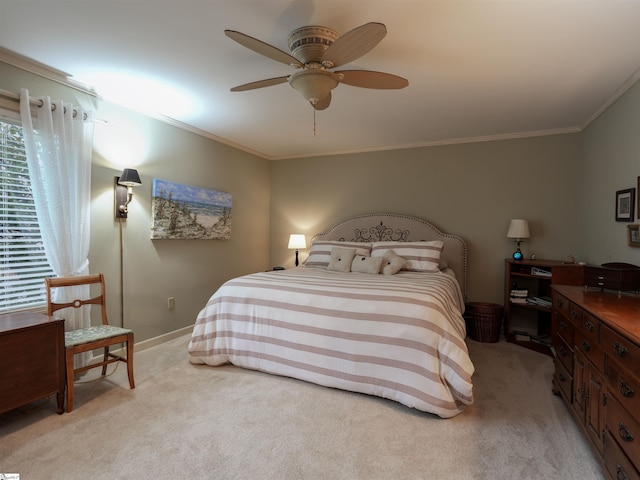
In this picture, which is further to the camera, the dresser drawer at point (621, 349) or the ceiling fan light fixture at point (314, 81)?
the ceiling fan light fixture at point (314, 81)

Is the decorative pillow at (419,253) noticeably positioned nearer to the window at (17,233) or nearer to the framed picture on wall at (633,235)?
the framed picture on wall at (633,235)

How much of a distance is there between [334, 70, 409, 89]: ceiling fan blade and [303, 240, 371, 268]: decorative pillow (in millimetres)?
2260

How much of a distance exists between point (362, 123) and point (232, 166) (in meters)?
1.96

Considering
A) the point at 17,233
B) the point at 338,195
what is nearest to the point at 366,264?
the point at 338,195

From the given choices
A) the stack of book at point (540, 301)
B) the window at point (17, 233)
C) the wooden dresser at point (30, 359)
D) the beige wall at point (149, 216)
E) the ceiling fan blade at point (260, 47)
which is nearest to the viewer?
the ceiling fan blade at point (260, 47)

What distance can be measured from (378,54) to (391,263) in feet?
7.14

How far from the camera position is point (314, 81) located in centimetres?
210

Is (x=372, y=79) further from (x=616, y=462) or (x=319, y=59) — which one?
(x=616, y=462)

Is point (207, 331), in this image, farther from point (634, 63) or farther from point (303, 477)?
point (634, 63)

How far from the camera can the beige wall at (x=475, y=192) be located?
12.7ft

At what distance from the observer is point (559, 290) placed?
237 centimetres

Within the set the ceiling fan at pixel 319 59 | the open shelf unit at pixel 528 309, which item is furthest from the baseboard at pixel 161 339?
the open shelf unit at pixel 528 309

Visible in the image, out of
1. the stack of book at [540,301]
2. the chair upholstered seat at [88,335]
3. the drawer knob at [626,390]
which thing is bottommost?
the chair upholstered seat at [88,335]

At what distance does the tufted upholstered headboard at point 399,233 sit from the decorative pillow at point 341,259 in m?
0.71
